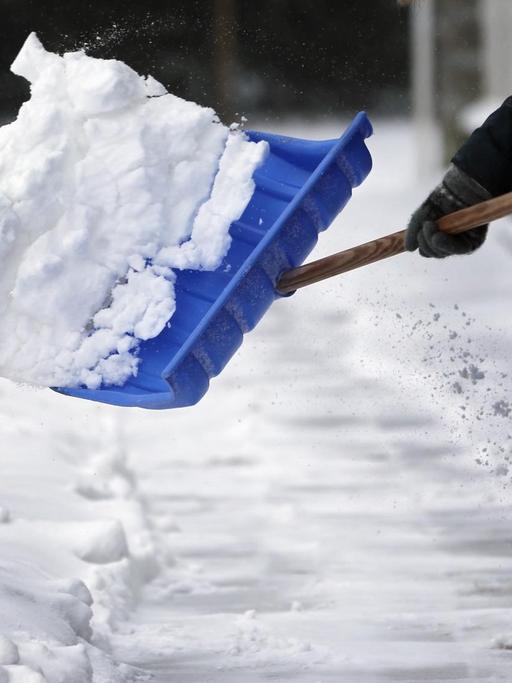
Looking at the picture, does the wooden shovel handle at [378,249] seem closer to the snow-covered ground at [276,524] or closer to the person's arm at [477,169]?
the person's arm at [477,169]

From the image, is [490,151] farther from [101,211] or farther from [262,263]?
[101,211]

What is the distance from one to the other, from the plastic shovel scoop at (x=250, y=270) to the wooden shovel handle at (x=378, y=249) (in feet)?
0.16

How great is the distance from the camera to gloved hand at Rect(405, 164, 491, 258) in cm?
271

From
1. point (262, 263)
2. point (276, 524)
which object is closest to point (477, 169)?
point (262, 263)

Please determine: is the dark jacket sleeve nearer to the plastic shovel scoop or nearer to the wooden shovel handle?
the wooden shovel handle

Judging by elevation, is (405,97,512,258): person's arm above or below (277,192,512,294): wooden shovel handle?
above

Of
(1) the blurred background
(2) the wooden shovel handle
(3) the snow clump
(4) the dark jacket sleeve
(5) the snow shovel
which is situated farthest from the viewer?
(1) the blurred background

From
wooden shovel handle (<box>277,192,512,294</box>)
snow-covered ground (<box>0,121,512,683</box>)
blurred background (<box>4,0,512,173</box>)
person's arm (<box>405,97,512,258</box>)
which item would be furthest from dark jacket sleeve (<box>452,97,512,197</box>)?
blurred background (<box>4,0,512,173</box>)

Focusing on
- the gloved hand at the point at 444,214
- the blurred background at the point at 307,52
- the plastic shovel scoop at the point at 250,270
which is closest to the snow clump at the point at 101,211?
the plastic shovel scoop at the point at 250,270

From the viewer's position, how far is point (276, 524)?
143 inches

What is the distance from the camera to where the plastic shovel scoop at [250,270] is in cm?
270

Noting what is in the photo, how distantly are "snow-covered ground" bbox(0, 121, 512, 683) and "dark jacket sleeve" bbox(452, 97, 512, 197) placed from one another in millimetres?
1030

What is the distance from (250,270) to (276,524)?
41.8 inches

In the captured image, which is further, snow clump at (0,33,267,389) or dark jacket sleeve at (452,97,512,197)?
snow clump at (0,33,267,389)
